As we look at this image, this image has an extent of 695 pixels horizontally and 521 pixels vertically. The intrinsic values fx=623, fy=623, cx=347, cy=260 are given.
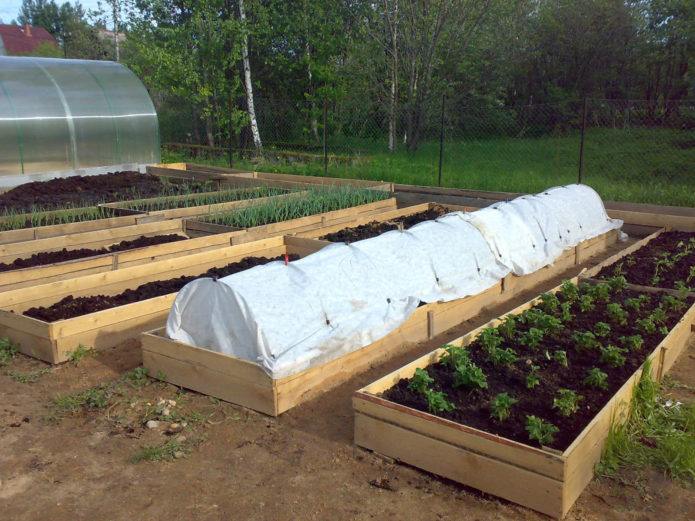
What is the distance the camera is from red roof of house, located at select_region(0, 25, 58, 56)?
45516 mm

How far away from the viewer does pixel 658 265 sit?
6879 mm

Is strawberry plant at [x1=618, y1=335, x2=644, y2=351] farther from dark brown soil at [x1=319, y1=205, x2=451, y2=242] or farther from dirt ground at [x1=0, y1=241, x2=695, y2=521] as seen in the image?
dark brown soil at [x1=319, y1=205, x2=451, y2=242]

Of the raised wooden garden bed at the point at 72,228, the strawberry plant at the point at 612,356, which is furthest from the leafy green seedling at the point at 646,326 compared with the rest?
the raised wooden garden bed at the point at 72,228

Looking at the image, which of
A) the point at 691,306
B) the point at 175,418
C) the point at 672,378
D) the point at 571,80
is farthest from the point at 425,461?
the point at 571,80

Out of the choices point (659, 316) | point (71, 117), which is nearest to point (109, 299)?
point (659, 316)

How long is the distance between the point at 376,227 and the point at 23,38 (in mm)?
48896

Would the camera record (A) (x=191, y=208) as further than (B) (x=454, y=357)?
Yes

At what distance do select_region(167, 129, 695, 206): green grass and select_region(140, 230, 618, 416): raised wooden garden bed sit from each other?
6.61m

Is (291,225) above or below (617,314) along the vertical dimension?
above

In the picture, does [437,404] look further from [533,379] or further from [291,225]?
[291,225]

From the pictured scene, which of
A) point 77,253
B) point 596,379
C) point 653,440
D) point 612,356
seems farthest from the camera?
point 77,253

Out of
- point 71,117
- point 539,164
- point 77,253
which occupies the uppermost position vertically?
point 71,117

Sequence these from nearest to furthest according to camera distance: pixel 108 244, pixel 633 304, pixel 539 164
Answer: pixel 633 304
pixel 108 244
pixel 539 164

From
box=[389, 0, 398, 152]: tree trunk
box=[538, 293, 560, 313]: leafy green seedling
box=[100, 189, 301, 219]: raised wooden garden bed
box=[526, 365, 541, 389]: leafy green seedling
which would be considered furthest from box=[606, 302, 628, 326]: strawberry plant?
box=[389, 0, 398, 152]: tree trunk
